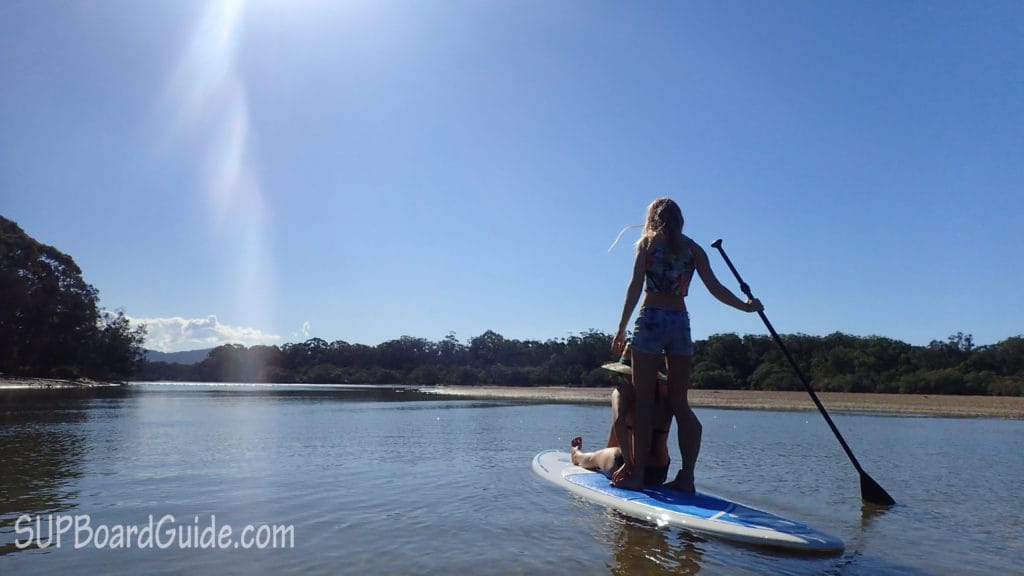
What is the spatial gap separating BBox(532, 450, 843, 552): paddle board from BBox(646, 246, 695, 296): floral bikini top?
1992 mm

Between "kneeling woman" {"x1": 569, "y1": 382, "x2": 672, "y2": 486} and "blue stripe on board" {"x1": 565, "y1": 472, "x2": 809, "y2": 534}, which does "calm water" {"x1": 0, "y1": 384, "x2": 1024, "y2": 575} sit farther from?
"kneeling woman" {"x1": 569, "y1": 382, "x2": 672, "y2": 486}

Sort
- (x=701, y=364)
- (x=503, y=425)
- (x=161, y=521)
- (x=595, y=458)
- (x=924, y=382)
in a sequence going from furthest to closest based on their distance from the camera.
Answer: (x=701, y=364) → (x=924, y=382) → (x=503, y=425) → (x=595, y=458) → (x=161, y=521)

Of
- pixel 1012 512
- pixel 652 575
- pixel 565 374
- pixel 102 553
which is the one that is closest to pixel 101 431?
pixel 102 553

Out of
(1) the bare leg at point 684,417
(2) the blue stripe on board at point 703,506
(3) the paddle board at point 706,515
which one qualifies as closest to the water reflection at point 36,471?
(3) the paddle board at point 706,515

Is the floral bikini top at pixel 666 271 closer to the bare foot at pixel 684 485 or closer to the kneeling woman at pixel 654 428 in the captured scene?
the kneeling woman at pixel 654 428

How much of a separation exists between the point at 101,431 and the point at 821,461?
1528cm

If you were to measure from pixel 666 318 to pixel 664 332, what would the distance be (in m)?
0.14

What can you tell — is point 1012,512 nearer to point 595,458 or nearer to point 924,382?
point 595,458

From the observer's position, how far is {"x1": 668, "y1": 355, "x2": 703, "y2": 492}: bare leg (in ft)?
20.2

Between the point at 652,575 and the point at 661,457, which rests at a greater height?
the point at 661,457

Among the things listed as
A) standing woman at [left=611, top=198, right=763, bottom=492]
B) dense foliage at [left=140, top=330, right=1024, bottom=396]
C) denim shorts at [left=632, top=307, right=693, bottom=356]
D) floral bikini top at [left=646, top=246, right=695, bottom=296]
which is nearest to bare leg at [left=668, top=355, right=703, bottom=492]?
standing woman at [left=611, top=198, right=763, bottom=492]

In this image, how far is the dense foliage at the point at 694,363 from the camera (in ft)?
159

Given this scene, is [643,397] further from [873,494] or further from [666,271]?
[873,494]

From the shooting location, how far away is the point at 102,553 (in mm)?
4551
